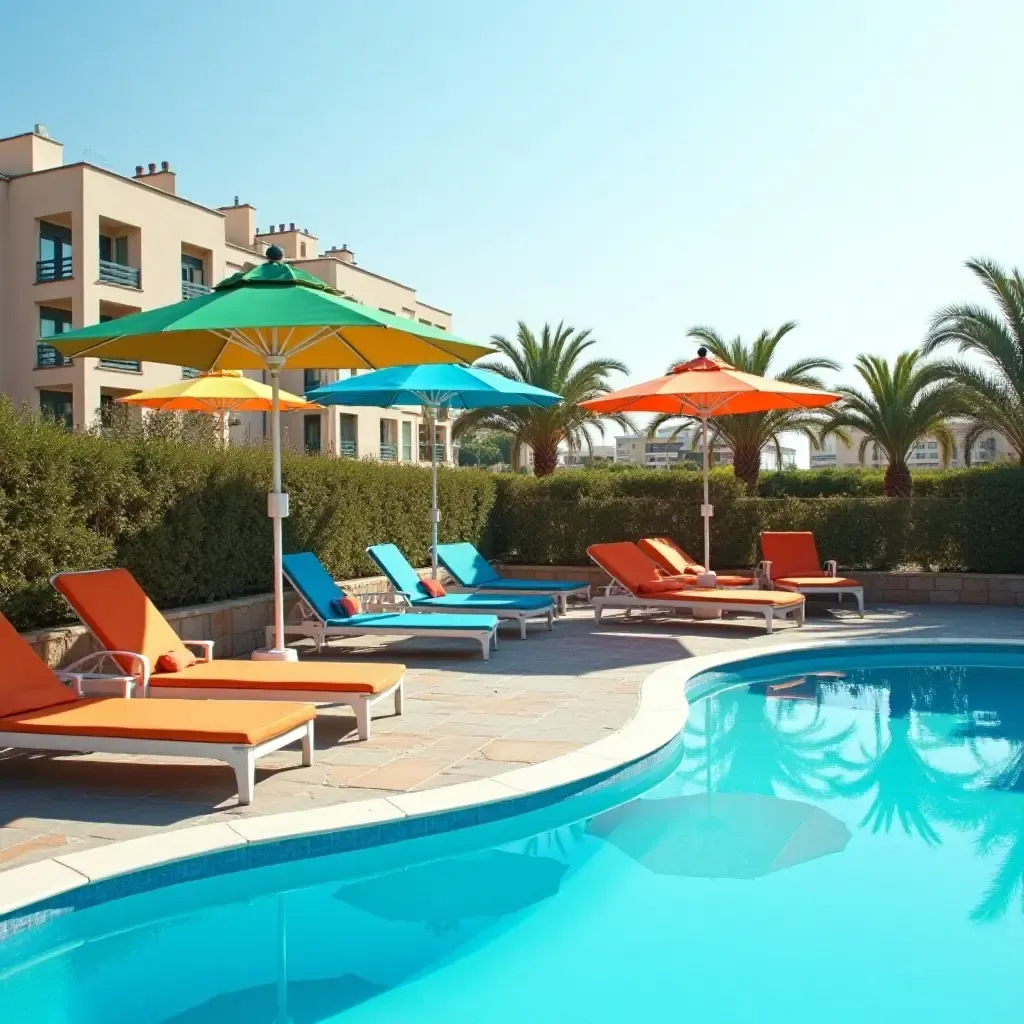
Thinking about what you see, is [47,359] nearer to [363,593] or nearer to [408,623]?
[363,593]

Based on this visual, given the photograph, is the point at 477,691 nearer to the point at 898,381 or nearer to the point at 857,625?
the point at 857,625

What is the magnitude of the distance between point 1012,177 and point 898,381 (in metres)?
9.76

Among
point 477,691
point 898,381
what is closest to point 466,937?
point 477,691

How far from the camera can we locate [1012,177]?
1298 cm

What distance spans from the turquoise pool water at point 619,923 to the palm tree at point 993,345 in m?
12.1

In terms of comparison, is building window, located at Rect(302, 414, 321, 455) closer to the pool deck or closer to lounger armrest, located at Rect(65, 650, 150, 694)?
the pool deck

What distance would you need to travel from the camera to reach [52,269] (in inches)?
1248

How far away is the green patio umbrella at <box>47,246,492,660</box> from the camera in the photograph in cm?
710

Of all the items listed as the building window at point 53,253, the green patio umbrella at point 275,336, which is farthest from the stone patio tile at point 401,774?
the building window at point 53,253

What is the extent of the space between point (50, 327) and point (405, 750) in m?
30.0

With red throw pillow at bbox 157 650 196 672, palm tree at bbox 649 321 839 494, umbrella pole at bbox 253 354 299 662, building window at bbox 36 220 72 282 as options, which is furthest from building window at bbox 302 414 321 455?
red throw pillow at bbox 157 650 196 672

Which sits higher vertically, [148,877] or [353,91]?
[353,91]

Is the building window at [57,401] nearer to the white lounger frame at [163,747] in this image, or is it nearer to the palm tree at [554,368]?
the palm tree at [554,368]

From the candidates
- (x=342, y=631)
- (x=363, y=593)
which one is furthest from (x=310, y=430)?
(x=342, y=631)
